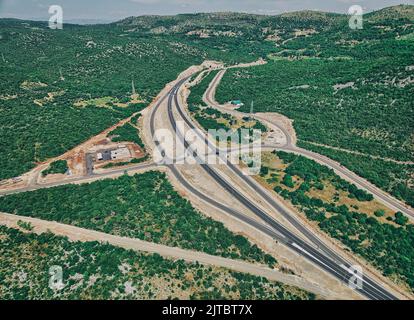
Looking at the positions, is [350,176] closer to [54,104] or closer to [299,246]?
[299,246]

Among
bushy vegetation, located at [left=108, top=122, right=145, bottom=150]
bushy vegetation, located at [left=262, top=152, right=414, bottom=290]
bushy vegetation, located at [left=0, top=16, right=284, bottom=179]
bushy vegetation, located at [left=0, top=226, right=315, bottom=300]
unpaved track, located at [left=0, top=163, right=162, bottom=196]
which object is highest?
bushy vegetation, located at [left=0, top=16, right=284, bottom=179]

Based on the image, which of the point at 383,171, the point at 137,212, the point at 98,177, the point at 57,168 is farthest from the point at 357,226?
the point at 57,168

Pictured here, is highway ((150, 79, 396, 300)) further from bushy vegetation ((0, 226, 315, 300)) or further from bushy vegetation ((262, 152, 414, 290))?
bushy vegetation ((0, 226, 315, 300))

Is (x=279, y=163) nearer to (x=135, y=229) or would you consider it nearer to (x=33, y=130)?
(x=135, y=229)

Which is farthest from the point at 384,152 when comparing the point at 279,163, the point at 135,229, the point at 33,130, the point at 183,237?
the point at 33,130

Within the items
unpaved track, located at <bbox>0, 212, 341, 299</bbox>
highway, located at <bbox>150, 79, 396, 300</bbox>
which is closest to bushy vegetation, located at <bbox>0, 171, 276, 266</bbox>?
unpaved track, located at <bbox>0, 212, 341, 299</bbox>
